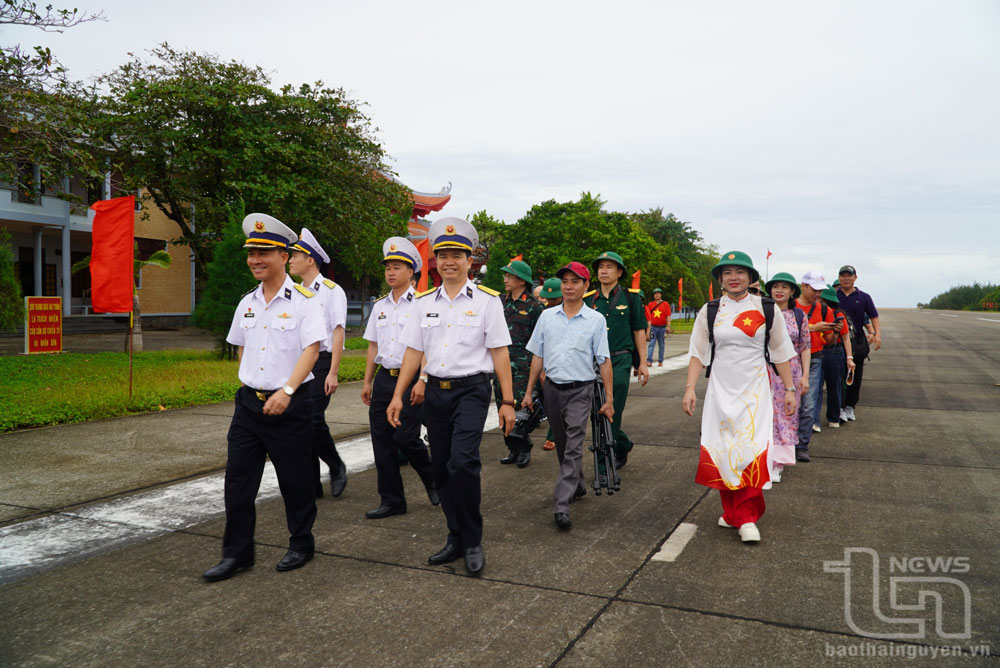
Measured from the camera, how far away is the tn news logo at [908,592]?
336 cm

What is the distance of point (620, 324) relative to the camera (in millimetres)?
6434

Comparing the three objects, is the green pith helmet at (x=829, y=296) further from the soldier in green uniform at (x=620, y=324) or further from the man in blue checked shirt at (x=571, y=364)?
the man in blue checked shirt at (x=571, y=364)

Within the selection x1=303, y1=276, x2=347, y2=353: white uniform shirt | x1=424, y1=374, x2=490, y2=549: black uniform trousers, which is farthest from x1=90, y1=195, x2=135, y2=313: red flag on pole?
x1=424, y1=374, x2=490, y2=549: black uniform trousers

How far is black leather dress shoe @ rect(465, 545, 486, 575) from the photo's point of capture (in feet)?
13.4

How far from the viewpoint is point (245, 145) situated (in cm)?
2197

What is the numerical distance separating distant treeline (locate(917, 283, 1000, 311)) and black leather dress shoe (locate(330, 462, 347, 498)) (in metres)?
95.3

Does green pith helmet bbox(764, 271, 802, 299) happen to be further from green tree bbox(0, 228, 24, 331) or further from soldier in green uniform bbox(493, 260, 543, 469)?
green tree bbox(0, 228, 24, 331)

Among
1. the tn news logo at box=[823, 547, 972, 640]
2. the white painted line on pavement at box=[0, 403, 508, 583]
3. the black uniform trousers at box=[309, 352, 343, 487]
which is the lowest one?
the white painted line on pavement at box=[0, 403, 508, 583]

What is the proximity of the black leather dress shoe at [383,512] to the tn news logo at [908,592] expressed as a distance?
9.27 ft

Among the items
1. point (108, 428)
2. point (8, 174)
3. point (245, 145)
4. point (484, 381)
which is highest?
point (245, 145)

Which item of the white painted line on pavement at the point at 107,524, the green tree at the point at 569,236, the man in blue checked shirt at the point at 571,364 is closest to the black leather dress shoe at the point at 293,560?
the white painted line on pavement at the point at 107,524

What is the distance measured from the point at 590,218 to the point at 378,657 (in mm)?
37261

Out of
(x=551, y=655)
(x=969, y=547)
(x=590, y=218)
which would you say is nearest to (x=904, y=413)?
(x=969, y=547)

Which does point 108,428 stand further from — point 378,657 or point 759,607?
point 759,607
